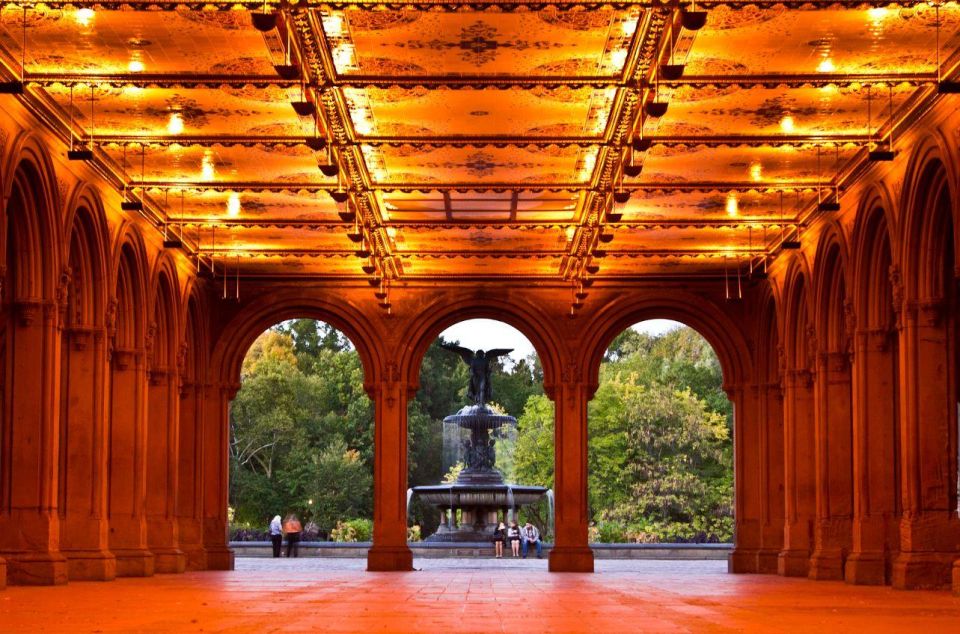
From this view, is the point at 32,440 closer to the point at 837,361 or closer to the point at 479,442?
the point at 837,361

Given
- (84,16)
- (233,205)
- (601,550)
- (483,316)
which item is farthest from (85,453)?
(601,550)

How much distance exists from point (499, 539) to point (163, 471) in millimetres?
12456

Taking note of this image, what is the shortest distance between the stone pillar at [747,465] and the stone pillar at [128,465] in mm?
12898

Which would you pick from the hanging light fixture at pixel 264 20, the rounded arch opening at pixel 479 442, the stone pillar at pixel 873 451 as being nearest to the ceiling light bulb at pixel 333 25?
the hanging light fixture at pixel 264 20

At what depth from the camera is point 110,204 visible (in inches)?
1083

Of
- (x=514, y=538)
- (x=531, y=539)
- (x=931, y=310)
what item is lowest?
(x=531, y=539)

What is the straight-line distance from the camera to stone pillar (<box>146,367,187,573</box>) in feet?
105

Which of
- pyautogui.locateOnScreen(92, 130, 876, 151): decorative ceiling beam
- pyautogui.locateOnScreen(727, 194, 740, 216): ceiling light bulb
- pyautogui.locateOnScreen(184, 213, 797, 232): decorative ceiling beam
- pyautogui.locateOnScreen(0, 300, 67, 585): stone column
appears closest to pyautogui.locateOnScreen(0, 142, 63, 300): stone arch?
pyautogui.locateOnScreen(0, 300, 67, 585): stone column

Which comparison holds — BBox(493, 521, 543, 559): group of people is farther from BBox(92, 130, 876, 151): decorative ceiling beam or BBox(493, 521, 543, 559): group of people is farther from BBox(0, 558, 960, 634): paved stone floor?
BBox(92, 130, 876, 151): decorative ceiling beam

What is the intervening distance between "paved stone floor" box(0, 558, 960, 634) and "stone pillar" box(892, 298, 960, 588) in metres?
0.87

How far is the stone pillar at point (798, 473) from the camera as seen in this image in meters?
31.7

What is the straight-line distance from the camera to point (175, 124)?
23.6 meters

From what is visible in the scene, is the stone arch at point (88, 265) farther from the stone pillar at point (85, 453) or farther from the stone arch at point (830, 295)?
the stone arch at point (830, 295)

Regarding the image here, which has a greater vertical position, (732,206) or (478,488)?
(732,206)
